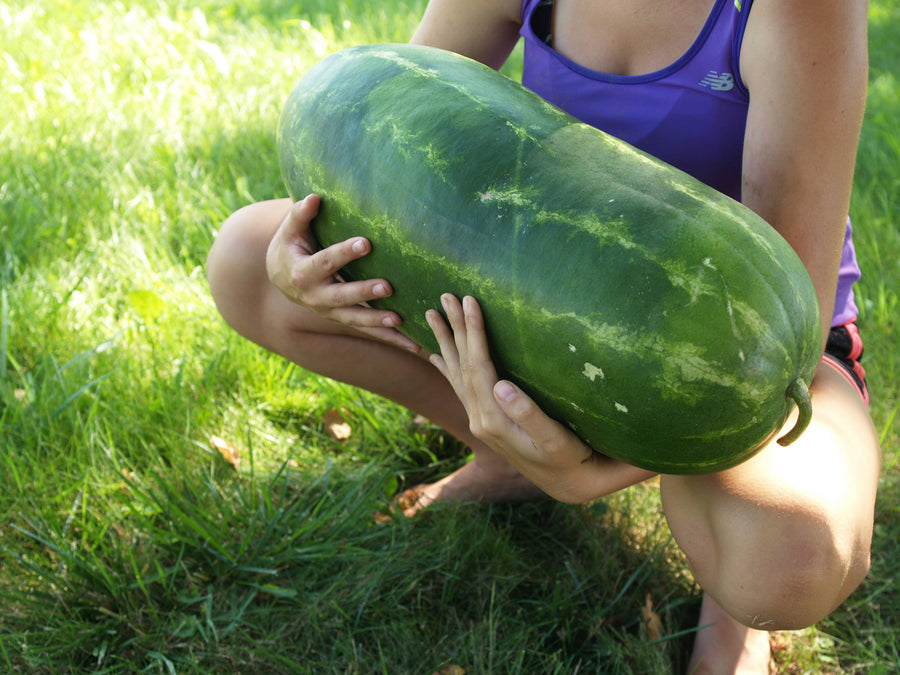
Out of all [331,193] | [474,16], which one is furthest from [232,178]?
[331,193]

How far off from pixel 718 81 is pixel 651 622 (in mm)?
1179

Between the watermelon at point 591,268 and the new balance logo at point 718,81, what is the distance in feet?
1.20

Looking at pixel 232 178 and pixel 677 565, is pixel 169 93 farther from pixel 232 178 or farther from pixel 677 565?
pixel 677 565

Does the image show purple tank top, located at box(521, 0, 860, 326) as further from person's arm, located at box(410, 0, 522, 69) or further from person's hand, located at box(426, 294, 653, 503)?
person's hand, located at box(426, 294, 653, 503)

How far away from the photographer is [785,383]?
126 cm

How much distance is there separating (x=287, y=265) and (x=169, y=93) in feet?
8.27

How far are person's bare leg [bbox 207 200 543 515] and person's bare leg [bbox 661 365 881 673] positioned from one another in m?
0.60

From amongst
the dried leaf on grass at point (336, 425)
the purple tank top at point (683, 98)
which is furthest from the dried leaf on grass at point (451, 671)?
the purple tank top at point (683, 98)

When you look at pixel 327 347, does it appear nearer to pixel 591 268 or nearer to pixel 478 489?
pixel 478 489

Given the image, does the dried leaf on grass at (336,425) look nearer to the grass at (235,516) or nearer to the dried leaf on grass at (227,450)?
the grass at (235,516)

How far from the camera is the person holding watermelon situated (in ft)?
4.79

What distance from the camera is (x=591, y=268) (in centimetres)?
125

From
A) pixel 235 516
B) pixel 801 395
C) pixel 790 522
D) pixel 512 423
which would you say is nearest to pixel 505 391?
pixel 512 423

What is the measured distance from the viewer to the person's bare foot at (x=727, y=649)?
1.80 m
